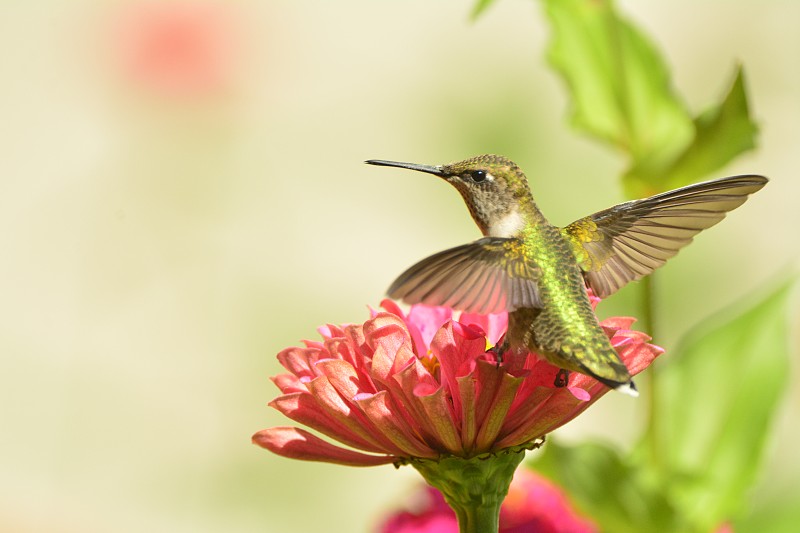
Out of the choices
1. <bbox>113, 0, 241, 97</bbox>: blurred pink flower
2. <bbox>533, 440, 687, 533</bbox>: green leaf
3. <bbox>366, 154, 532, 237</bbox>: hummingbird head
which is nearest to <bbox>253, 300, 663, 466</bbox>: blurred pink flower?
<bbox>366, 154, 532, 237</bbox>: hummingbird head

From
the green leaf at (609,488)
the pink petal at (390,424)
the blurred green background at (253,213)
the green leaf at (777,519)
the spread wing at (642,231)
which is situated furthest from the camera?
the blurred green background at (253,213)

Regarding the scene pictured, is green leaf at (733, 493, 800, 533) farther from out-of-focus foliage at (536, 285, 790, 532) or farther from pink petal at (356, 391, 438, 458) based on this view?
pink petal at (356, 391, 438, 458)

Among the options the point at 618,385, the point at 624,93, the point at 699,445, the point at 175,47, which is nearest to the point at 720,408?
the point at 699,445

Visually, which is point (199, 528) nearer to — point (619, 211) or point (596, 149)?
point (596, 149)

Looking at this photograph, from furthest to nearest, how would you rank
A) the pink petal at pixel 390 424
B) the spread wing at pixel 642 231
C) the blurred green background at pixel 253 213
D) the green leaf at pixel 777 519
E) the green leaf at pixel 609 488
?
1. the blurred green background at pixel 253 213
2. the green leaf at pixel 777 519
3. the green leaf at pixel 609 488
4. the spread wing at pixel 642 231
5. the pink petal at pixel 390 424

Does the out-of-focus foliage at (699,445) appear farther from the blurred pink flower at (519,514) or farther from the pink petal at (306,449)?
the pink petal at (306,449)

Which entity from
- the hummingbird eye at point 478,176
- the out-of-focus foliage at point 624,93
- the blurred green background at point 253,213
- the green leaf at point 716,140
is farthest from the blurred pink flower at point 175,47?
the hummingbird eye at point 478,176

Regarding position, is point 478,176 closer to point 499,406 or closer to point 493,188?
point 493,188
